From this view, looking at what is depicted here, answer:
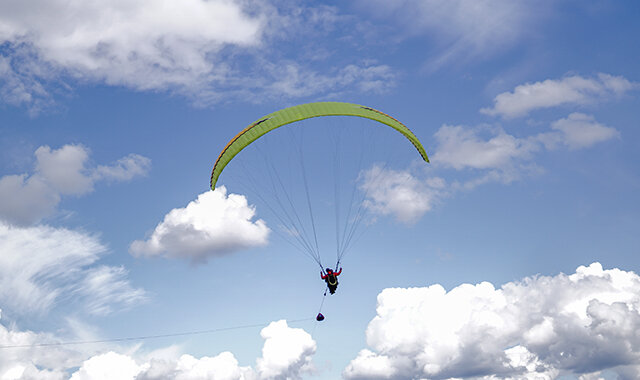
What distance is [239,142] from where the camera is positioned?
3544 cm

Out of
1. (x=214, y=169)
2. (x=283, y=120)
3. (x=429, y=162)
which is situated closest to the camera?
(x=283, y=120)

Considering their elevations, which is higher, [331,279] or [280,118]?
[280,118]

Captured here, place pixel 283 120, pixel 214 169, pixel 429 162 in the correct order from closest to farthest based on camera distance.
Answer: pixel 283 120 < pixel 214 169 < pixel 429 162

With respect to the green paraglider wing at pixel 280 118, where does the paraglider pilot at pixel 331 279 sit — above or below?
below

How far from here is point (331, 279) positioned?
37219mm

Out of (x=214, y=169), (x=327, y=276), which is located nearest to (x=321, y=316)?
(x=327, y=276)

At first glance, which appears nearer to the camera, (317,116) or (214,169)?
(317,116)

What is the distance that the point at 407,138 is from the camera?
39031 mm

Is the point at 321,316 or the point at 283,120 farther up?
the point at 283,120

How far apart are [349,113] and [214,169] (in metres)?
9.83

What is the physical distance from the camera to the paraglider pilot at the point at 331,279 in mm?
37250

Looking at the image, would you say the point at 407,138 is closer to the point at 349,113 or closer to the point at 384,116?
the point at 384,116

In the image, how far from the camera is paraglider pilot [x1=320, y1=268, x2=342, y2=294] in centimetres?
3725

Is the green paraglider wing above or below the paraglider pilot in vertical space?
above
